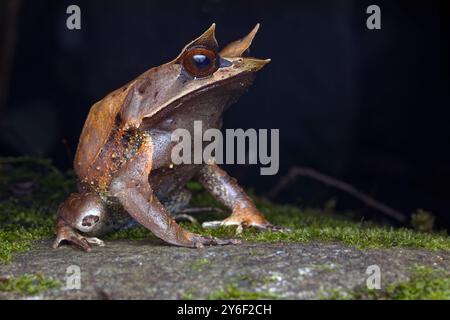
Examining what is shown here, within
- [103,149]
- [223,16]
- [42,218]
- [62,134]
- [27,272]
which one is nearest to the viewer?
[27,272]

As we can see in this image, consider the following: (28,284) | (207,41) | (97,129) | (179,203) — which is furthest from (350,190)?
(28,284)

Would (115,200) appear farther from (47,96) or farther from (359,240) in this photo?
(47,96)

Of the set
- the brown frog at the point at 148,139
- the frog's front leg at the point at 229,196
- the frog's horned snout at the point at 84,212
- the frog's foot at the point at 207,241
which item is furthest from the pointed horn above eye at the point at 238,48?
the frog's horned snout at the point at 84,212

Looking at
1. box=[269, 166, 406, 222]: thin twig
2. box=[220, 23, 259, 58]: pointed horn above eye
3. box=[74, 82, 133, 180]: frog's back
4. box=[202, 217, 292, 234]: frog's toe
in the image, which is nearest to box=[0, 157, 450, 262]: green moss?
box=[202, 217, 292, 234]: frog's toe

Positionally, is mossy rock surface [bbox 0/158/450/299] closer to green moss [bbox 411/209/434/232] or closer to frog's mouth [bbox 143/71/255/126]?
frog's mouth [bbox 143/71/255/126]

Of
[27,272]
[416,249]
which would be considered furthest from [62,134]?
[416,249]

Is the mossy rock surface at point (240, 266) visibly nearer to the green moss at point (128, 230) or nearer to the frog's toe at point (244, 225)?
the green moss at point (128, 230)
